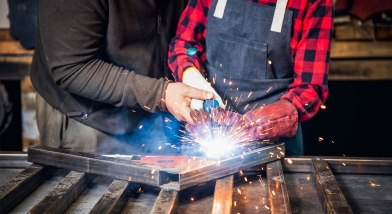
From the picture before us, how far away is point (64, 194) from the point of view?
1.50m

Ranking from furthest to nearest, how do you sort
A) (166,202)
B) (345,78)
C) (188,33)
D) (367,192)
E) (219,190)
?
1. (345,78)
2. (188,33)
3. (367,192)
4. (219,190)
5. (166,202)

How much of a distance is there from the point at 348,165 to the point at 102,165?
949 mm

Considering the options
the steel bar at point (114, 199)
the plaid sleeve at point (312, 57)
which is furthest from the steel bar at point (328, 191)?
the steel bar at point (114, 199)

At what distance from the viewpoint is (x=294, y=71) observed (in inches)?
89.3

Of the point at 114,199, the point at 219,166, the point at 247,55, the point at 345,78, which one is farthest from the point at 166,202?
the point at 345,78

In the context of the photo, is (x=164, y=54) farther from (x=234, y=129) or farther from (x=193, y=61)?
(x=234, y=129)

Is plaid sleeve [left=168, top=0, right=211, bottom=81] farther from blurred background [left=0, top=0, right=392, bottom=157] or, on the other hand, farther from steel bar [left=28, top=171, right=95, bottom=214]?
blurred background [left=0, top=0, right=392, bottom=157]

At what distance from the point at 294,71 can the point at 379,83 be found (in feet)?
7.22

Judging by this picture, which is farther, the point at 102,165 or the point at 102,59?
the point at 102,59

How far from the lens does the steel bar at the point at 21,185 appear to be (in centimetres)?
149

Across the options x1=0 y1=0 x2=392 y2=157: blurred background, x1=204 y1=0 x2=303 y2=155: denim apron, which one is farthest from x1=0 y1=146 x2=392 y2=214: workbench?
x1=0 y1=0 x2=392 y2=157: blurred background

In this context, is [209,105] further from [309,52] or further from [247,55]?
[309,52]

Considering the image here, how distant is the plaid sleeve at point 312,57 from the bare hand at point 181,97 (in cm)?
47

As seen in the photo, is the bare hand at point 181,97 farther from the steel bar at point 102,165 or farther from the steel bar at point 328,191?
the steel bar at point 328,191
